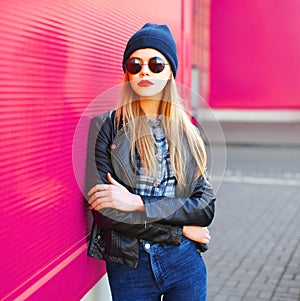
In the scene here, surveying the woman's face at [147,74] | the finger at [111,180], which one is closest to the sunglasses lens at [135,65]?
the woman's face at [147,74]

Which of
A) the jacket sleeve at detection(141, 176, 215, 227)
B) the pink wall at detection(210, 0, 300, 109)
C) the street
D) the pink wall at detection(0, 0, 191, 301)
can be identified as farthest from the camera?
the pink wall at detection(210, 0, 300, 109)

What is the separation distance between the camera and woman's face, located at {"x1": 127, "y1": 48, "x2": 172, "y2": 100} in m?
2.04

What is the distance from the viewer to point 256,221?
6.29 m

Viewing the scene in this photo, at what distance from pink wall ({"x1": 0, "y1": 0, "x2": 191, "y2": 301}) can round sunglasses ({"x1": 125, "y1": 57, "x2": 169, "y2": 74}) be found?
0.25m

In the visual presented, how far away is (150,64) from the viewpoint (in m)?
2.04

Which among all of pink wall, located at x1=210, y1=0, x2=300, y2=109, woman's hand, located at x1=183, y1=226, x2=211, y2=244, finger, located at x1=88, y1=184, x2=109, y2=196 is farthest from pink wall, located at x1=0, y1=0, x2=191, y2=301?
pink wall, located at x1=210, y1=0, x2=300, y2=109

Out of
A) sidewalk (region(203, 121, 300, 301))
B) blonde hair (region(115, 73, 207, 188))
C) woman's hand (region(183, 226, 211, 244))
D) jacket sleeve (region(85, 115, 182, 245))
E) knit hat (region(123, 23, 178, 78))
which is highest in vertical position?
knit hat (region(123, 23, 178, 78))

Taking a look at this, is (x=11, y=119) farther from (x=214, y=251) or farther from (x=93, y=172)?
(x=214, y=251)

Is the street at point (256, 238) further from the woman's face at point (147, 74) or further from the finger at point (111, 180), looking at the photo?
the woman's face at point (147, 74)

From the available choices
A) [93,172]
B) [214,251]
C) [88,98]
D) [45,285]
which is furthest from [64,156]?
[214,251]

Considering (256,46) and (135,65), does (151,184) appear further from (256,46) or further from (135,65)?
(256,46)

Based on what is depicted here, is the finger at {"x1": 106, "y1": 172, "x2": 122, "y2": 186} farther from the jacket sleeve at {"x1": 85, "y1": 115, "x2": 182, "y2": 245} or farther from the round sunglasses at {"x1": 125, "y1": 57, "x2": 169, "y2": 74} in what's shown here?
the round sunglasses at {"x1": 125, "y1": 57, "x2": 169, "y2": 74}

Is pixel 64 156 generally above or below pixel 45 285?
above

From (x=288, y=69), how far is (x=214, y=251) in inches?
416
